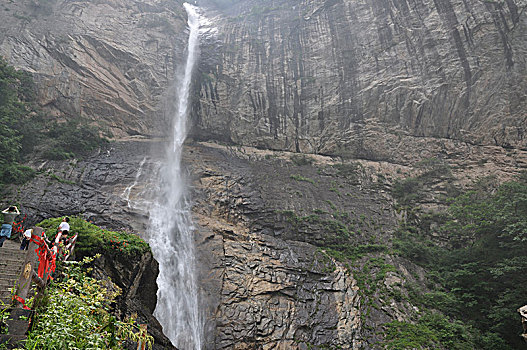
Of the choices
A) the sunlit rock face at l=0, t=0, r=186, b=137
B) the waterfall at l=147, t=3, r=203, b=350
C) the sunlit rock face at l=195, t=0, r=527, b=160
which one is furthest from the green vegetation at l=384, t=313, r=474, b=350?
the sunlit rock face at l=0, t=0, r=186, b=137

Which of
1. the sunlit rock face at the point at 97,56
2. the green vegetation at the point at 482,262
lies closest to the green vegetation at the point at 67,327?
the green vegetation at the point at 482,262

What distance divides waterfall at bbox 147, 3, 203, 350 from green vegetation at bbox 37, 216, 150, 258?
4097mm

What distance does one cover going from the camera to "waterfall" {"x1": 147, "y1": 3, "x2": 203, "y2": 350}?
41.0 ft

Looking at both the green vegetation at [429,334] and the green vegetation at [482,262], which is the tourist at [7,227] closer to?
the green vegetation at [429,334]

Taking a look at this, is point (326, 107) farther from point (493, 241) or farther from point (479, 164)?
point (493, 241)

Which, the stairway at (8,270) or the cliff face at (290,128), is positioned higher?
the cliff face at (290,128)

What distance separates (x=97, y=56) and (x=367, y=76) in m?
18.3

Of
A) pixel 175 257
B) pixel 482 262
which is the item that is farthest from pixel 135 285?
pixel 482 262

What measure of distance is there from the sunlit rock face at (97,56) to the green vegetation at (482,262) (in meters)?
18.5

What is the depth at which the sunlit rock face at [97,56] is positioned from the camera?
64.6 feet

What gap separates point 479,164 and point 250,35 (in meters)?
19.0

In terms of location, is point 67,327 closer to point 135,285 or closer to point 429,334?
point 135,285

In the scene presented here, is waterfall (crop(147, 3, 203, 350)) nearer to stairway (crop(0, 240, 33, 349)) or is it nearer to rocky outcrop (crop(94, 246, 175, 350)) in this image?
rocky outcrop (crop(94, 246, 175, 350))

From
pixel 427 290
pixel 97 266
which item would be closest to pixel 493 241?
pixel 427 290
